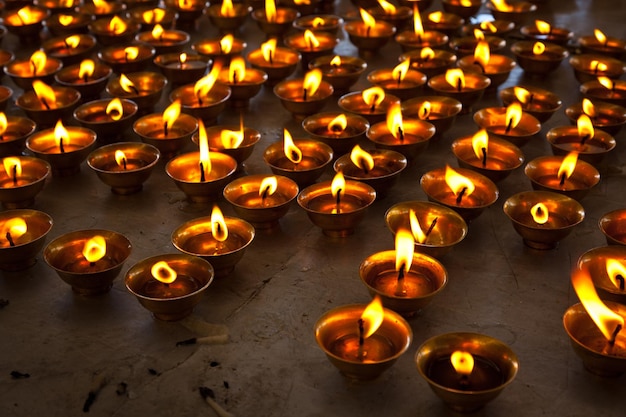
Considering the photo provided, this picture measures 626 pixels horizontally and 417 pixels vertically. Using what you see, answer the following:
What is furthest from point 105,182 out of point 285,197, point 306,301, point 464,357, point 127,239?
point 464,357

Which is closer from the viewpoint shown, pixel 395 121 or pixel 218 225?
pixel 218 225

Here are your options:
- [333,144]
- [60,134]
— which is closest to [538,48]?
[333,144]

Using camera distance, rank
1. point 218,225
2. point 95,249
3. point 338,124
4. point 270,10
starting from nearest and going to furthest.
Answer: point 95,249 → point 218,225 → point 338,124 → point 270,10

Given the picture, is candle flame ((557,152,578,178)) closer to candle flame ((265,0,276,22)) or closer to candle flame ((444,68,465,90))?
candle flame ((444,68,465,90))

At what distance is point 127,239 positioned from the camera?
3.20m

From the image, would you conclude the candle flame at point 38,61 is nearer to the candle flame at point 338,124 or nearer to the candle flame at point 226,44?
the candle flame at point 226,44

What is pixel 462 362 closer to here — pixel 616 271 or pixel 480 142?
pixel 616 271

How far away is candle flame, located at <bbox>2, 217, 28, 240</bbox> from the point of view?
3289 mm

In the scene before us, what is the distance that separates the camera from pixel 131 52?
16.4ft

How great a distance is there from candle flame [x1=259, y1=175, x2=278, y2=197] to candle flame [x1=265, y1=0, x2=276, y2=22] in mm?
2439

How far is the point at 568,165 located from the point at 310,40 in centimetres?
212

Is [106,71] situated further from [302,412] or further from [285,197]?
[302,412]

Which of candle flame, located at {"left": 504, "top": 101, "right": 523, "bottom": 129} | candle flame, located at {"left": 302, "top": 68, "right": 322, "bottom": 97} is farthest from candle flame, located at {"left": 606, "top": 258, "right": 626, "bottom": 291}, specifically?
candle flame, located at {"left": 302, "top": 68, "right": 322, "bottom": 97}

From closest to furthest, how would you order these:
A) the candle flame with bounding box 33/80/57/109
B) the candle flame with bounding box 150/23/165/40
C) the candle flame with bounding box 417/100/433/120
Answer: the candle flame with bounding box 417/100/433/120 → the candle flame with bounding box 33/80/57/109 → the candle flame with bounding box 150/23/165/40
